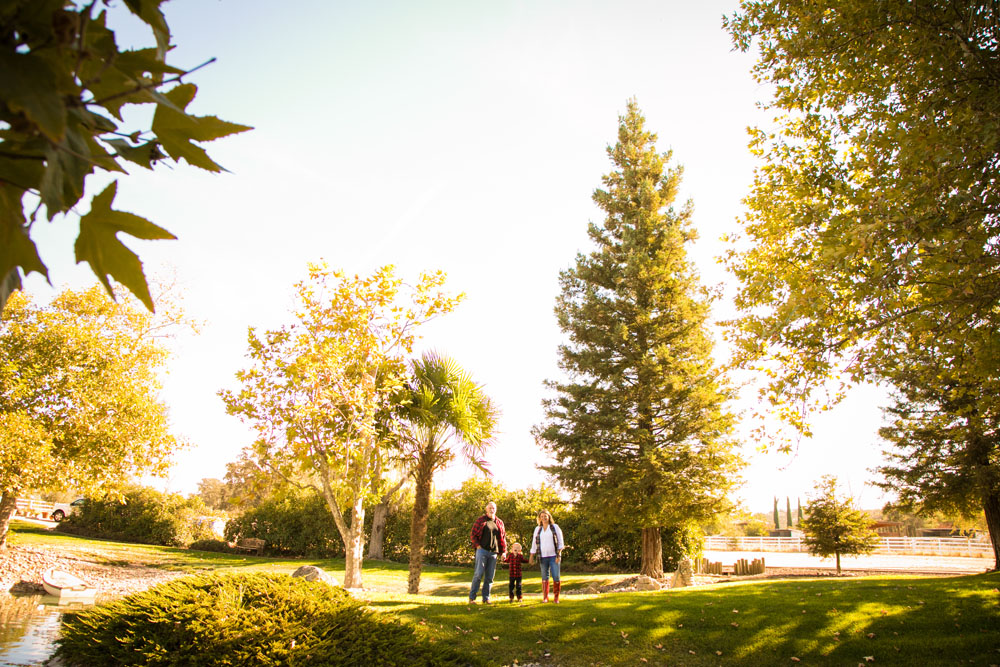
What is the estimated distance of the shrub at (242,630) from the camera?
18.5ft

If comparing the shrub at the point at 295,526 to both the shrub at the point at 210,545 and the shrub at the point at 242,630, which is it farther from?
the shrub at the point at 242,630

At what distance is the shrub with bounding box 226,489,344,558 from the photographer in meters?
24.5

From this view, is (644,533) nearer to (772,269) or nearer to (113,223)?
(772,269)

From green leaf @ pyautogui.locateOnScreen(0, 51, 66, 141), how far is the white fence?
33.4 m

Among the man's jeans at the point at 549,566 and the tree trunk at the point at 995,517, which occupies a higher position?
the tree trunk at the point at 995,517

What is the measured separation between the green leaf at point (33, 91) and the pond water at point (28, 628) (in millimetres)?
9002

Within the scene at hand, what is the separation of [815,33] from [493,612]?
1049 centimetres

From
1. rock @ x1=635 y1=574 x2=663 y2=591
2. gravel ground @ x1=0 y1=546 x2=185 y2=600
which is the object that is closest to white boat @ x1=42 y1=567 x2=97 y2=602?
gravel ground @ x1=0 y1=546 x2=185 y2=600

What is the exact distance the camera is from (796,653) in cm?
774

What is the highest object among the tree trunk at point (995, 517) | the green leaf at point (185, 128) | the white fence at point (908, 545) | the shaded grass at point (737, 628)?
the green leaf at point (185, 128)

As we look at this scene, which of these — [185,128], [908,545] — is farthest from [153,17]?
[908,545]

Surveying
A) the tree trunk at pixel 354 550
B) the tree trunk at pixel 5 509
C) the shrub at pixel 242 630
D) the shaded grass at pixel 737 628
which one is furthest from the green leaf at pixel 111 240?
the tree trunk at pixel 5 509

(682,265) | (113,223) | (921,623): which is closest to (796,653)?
(921,623)

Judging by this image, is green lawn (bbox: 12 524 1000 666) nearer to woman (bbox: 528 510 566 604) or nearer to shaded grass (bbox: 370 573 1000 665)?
shaded grass (bbox: 370 573 1000 665)
